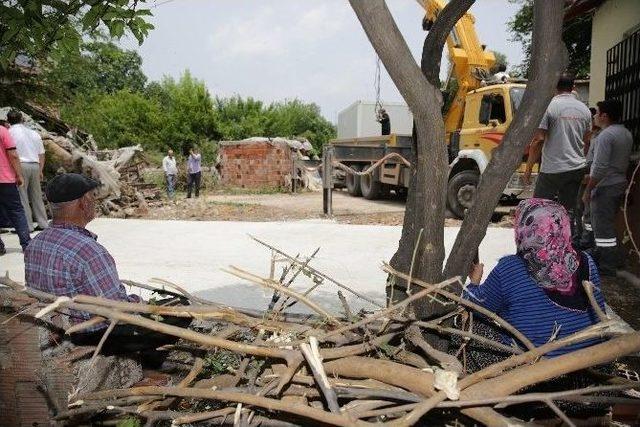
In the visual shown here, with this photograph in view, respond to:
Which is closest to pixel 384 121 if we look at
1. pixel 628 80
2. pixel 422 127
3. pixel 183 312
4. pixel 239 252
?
pixel 628 80

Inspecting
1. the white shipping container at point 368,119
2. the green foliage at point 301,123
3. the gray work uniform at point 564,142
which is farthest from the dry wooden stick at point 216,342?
the green foliage at point 301,123

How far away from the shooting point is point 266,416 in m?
1.59

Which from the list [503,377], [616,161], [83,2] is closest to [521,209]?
[503,377]

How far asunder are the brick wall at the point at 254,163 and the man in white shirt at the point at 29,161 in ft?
43.9

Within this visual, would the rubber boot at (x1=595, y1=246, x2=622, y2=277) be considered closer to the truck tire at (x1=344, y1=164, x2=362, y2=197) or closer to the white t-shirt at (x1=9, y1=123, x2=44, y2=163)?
the white t-shirt at (x1=9, y1=123, x2=44, y2=163)

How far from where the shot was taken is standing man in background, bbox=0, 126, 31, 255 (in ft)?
19.3

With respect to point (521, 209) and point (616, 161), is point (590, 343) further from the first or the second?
point (616, 161)

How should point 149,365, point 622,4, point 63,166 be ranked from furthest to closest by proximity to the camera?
point 63,166 → point 622,4 → point 149,365

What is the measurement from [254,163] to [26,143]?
1409cm

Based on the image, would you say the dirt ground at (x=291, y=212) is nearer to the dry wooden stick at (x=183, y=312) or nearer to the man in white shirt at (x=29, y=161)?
the man in white shirt at (x=29, y=161)

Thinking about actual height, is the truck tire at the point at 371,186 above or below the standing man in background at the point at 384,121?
below

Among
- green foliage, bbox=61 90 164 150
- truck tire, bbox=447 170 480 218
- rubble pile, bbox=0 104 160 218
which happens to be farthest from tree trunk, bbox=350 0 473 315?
green foliage, bbox=61 90 164 150

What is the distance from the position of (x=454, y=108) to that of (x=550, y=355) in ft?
33.1

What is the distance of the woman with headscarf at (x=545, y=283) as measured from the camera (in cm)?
204
